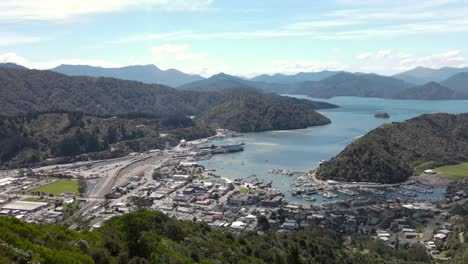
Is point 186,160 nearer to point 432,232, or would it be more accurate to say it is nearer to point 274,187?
point 274,187

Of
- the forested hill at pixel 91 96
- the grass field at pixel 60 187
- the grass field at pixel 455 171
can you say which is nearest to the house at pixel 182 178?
the grass field at pixel 60 187

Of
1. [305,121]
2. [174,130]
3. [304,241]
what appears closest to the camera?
[304,241]

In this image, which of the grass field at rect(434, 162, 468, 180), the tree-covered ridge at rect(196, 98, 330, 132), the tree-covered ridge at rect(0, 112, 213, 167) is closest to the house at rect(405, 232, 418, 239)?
the grass field at rect(434, 162, 468, 180)

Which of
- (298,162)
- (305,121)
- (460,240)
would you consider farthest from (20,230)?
(305,121)

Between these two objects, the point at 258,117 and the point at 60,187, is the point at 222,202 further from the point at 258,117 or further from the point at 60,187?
the point at 258,117

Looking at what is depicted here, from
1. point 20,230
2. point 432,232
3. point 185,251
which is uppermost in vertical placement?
point 20,230

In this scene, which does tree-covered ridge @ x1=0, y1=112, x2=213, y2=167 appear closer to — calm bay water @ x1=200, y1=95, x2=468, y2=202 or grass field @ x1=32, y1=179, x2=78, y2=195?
grass field @ x1=32, y1=179, x2=78, y2=195
